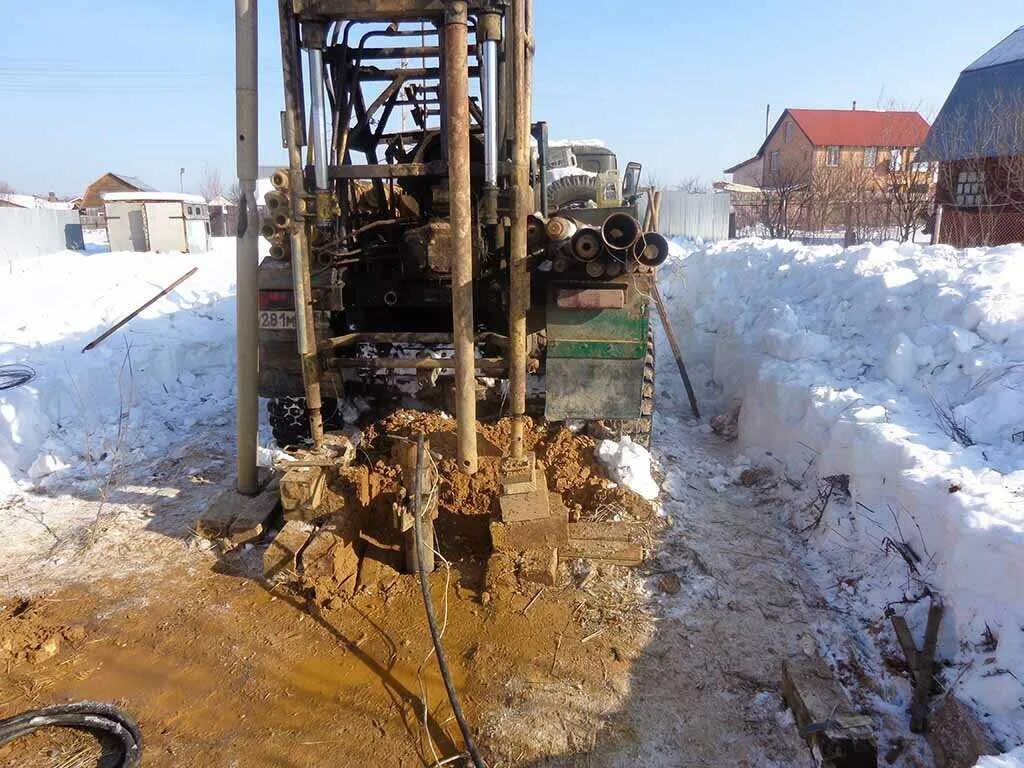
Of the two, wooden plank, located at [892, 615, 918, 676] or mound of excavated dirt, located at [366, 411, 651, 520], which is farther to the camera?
mound of excavated dirt, located at [366, 411, 651, 520]

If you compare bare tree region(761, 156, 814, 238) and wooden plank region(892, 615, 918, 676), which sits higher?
bare tree region(761, 156, 814, 238)

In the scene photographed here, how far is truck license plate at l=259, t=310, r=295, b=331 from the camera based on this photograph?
16.2ft

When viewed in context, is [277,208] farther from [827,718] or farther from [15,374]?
[15,374]

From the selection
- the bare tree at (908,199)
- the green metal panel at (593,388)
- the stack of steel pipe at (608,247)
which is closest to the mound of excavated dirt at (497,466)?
the green metal panel at (593,388)

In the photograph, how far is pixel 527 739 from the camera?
2816 millimetres

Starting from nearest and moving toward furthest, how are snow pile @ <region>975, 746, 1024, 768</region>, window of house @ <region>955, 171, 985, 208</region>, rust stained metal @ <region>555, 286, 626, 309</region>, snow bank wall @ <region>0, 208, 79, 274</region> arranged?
snow pile @ <region>975, 746, 1024, 768</region>, rust stained metal @ <region>555, 286, 626, 309</region>, window of house @ <region>955, 171, 985, 208</region>, snow bank wall @ <region>0, 208, 79, 274</region>

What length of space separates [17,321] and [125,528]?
6.07 m

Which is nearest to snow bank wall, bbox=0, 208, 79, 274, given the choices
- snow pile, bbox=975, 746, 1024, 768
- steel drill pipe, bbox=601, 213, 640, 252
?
steel drill pipe, bbox=601, 213, 640, 252

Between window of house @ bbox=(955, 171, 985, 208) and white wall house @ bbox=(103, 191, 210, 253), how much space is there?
73.5 ft

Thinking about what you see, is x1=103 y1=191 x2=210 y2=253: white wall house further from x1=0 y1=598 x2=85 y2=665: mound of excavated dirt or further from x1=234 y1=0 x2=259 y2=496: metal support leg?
x1=0 y1=598 x2=85 y2=665: mound of excavated dirt

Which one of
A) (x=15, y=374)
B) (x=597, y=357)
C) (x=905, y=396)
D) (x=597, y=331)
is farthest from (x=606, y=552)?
(x=15, y=374)

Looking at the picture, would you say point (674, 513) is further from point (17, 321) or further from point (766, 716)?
point (17, 321)

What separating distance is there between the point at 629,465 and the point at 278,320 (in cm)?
280

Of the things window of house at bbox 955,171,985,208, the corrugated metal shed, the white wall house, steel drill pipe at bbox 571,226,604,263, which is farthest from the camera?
the white wall house
